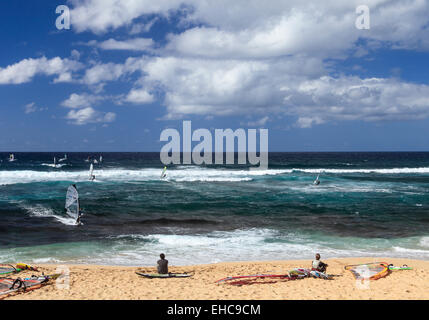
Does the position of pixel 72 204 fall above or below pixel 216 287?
above

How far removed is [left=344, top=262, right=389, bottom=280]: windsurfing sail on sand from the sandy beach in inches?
7.4

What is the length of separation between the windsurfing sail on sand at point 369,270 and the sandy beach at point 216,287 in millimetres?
188

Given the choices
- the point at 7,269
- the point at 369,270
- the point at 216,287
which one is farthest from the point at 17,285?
the point at 369,270

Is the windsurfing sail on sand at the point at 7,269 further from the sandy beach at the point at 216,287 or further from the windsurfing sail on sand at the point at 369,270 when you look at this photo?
Result: the windsurfing sail on sand at the point at 369,270

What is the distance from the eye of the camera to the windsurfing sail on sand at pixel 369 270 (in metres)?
10.2

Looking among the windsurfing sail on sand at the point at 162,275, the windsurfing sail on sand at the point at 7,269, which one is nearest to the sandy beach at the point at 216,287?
the windsurfing sail on sand at the point at 162,275

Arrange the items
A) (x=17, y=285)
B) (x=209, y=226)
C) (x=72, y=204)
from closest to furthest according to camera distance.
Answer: (x=17, y=285) < (x=209, y=226) < (x=72, y=204)

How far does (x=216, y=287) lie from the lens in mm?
9266

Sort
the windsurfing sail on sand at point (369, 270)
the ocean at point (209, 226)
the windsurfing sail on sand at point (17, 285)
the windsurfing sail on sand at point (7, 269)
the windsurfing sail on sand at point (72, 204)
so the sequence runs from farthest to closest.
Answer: the windsurfing sail on sand at point (72, 204) → the ocean at point (209, 226) → the windsurfing sail on sand at point (7, 269) → the windsurfing sail on sand at point (369, 270) → the windsurfing sail on sand at point (17, 285)

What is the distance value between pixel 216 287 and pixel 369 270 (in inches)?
195

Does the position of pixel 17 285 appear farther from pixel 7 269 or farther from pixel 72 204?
pixel 72 204
